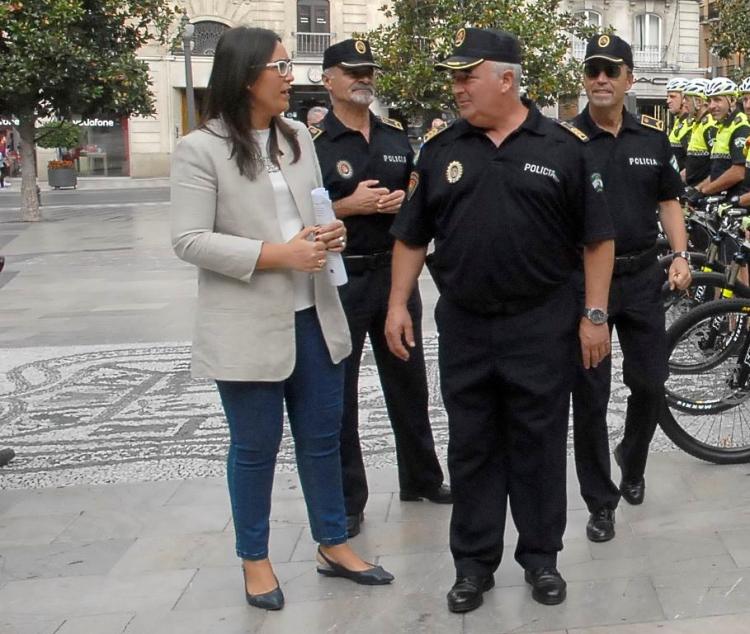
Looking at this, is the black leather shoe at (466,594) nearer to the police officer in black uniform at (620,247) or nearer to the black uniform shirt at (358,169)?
the police officer in black uniform at (620,247)

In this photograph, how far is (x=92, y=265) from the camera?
14.5 meters

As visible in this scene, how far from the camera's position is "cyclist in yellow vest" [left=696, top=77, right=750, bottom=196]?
8289 mm

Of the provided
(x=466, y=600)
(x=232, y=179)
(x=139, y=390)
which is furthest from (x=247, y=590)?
(x=139, y=390)

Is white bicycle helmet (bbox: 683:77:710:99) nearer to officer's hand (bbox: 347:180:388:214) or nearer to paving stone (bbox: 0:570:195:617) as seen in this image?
officer's hand (bbox: 347:180:388:214)

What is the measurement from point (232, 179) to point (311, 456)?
3.24ft

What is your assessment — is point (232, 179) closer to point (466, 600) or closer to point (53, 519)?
point (466, 600)

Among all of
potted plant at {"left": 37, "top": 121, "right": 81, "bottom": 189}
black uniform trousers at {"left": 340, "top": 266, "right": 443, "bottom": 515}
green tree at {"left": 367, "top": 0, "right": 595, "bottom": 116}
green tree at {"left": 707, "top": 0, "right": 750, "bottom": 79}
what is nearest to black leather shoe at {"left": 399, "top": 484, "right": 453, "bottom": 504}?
black uniform trousers at {"left": 340, "top": 266, "right": 443, "bottom": 515}

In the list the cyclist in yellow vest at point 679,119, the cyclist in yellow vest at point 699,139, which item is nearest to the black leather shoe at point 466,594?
the cyclist in yellow vest at point 699,139

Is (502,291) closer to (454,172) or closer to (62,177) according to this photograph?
(454,172)

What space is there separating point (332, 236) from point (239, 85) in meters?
0.56

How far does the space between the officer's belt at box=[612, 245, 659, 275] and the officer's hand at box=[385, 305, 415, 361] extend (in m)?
0.91

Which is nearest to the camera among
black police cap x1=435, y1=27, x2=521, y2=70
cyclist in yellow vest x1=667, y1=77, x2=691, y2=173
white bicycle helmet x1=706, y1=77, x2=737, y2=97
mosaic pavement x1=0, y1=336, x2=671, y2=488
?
black police cap x1=435, y1=27, x2=521, y2=70

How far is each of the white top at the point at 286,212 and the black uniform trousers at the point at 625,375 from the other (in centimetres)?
114

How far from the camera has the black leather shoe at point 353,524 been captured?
4395 mm
